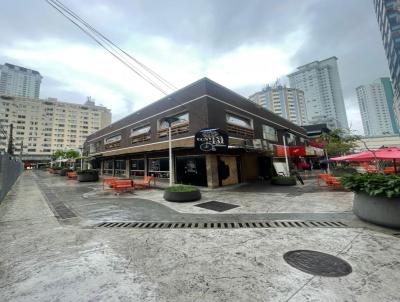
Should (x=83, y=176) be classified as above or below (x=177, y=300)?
above

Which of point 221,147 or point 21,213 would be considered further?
point 221,147

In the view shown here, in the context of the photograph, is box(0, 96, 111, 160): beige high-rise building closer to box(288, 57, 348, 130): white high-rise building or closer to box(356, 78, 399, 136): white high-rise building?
box(288, 57, 348, 130): white high-rise building

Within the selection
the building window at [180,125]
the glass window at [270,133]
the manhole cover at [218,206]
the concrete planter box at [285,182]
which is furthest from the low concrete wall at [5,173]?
the glass window at [270,133]

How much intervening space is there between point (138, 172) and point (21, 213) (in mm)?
13752

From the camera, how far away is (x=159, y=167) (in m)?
18.0

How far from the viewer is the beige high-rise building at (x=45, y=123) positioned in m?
87.2

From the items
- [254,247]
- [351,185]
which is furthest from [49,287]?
[351,185]

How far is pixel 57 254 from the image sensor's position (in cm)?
385

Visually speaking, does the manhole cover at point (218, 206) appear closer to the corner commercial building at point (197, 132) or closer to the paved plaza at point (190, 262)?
the paved plaza at point (190, 262)

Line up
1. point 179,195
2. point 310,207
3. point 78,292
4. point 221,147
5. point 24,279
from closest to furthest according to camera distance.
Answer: point 78,292 < point 24,279 < point 310,207 < point 179,195 < point 221,147

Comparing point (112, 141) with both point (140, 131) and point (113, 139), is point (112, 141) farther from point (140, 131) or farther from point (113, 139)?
point (140, 131)

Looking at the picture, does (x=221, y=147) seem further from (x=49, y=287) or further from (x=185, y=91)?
(x=49, y=287)

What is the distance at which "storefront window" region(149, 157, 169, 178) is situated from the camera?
17002 mm

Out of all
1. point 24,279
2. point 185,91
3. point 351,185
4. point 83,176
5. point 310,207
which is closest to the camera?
point 24,279
